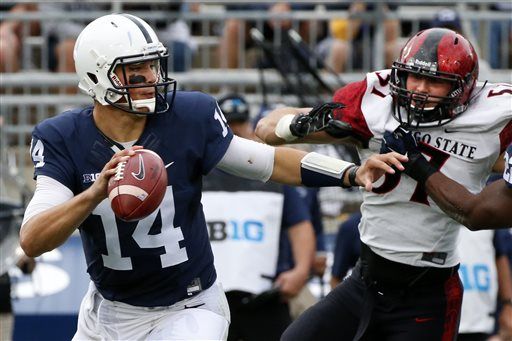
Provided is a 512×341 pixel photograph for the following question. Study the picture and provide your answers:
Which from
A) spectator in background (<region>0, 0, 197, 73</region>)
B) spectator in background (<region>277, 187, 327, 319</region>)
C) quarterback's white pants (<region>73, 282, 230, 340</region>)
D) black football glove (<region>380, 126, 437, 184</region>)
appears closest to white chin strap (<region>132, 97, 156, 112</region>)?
quarterback's white pants (<region>73, 282, 230, 340</region>)

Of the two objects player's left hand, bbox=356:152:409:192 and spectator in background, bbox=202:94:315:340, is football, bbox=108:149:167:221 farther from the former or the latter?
spectator in background, bbox=202:94:315:340

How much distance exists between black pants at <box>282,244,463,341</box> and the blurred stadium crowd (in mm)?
3722

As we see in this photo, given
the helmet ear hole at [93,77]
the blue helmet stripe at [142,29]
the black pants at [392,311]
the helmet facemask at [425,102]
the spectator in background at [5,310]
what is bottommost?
the spectator in background at [5,310]

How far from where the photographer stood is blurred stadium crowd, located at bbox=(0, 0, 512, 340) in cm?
933

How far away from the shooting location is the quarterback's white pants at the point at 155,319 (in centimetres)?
481

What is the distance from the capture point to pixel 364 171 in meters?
4.80

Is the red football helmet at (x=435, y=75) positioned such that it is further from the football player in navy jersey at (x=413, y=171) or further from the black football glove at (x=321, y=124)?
the black football glove at (x=321, y=124)

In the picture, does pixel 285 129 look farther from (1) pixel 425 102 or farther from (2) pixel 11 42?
(2) pixel 11 42

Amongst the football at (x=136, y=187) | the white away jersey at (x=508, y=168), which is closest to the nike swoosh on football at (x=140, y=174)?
the football at (x=136, y=187)

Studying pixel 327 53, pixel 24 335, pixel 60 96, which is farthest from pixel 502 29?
pixel 24 335

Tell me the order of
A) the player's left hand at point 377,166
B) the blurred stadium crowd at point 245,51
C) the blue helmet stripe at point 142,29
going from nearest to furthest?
1. the player's left hand at point 377,166
2. the blue helmet stripe at point 142,29
3. the blurred stadium crowd at point 245,51

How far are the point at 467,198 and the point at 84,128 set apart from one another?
5.11 feet

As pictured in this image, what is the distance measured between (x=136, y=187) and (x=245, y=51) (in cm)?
584

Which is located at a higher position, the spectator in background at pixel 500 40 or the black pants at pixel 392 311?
the spectator in background at pixel 500 40
